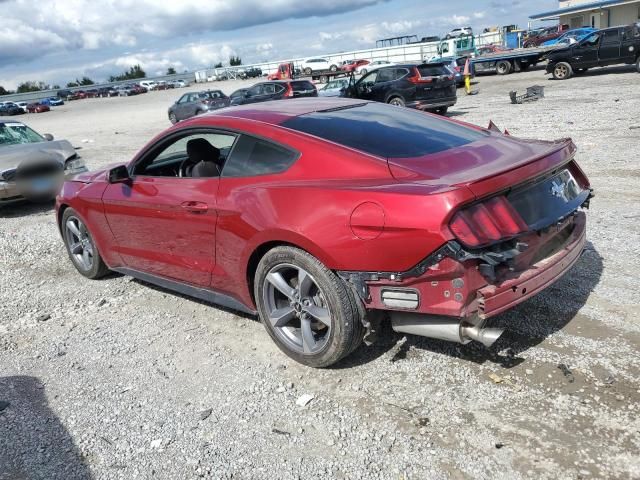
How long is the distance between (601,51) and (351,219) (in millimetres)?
24469

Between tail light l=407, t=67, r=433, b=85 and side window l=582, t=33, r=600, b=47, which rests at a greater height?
side window l=582, t=33, r=600, b=47

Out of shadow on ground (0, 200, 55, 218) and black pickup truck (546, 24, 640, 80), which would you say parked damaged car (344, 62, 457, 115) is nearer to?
black pickup truck (546, 24, 640, 80)

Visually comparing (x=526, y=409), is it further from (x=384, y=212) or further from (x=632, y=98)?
(x=632, y=98)

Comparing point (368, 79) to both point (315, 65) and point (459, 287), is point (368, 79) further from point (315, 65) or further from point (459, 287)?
point (315, 65)

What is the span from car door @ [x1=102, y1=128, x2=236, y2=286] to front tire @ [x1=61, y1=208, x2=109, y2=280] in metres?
0.62

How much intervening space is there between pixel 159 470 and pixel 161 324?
5.85 ft

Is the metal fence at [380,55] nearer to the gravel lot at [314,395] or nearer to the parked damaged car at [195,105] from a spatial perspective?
the parked damaged car at [195,105]

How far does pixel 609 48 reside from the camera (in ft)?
76.1

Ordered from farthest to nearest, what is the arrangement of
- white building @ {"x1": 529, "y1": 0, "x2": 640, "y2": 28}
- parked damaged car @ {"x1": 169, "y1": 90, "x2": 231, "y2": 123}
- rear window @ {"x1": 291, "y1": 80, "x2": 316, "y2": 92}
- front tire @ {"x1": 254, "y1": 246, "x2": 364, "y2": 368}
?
white building @ {"x1": 529, "y1": 0, "x2": 640, "y2": 28}, parked damaged car @ {"x1": 169, "y1": 90, "x2": 231, "y2": 123}, rear window @ {"x1": 291, "y1": 80, "x2": 316, "y2": 92}, front tire @ {"x1": 254, "y1": 246, "x2": 364, "y2": 368}

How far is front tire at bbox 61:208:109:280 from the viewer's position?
537 cm

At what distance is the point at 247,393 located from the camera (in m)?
3.41

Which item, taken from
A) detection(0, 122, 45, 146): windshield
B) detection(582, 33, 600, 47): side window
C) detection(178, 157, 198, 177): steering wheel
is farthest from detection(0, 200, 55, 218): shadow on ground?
detection(582, 33, 600, 47): side window

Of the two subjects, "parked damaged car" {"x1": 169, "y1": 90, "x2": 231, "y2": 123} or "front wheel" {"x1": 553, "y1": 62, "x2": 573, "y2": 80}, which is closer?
"front wheel" {"x1": 553, "y1": 62, "x2": 573, "y2": 80}

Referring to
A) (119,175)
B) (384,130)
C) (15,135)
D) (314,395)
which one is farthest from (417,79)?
(314,395)
